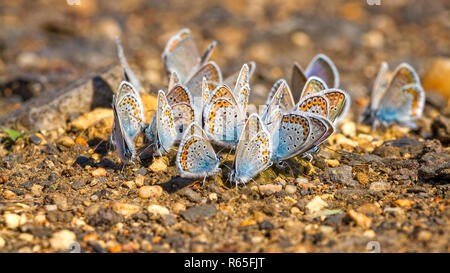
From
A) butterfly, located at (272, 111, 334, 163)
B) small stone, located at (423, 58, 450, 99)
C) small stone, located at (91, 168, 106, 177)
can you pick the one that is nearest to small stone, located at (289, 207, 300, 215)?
butterfly, located at (272, 111, 334, 163)

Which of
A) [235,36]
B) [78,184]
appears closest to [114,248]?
[78,184]

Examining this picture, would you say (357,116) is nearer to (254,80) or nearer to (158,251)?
(254,80)

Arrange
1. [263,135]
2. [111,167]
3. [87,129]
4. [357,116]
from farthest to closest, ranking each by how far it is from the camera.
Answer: [357,116]
[87,129]
[111,167]
[263,135]

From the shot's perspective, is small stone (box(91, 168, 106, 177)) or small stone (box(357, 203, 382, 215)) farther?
small stone (box(91, 168, 106, 177))

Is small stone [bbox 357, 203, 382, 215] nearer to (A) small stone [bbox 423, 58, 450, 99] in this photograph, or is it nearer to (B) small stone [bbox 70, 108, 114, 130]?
(B) small stone [bbox 70, 108, 114, 130]

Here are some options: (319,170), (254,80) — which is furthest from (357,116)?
(319,170)

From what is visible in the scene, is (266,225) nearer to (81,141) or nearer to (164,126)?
(164,126)
